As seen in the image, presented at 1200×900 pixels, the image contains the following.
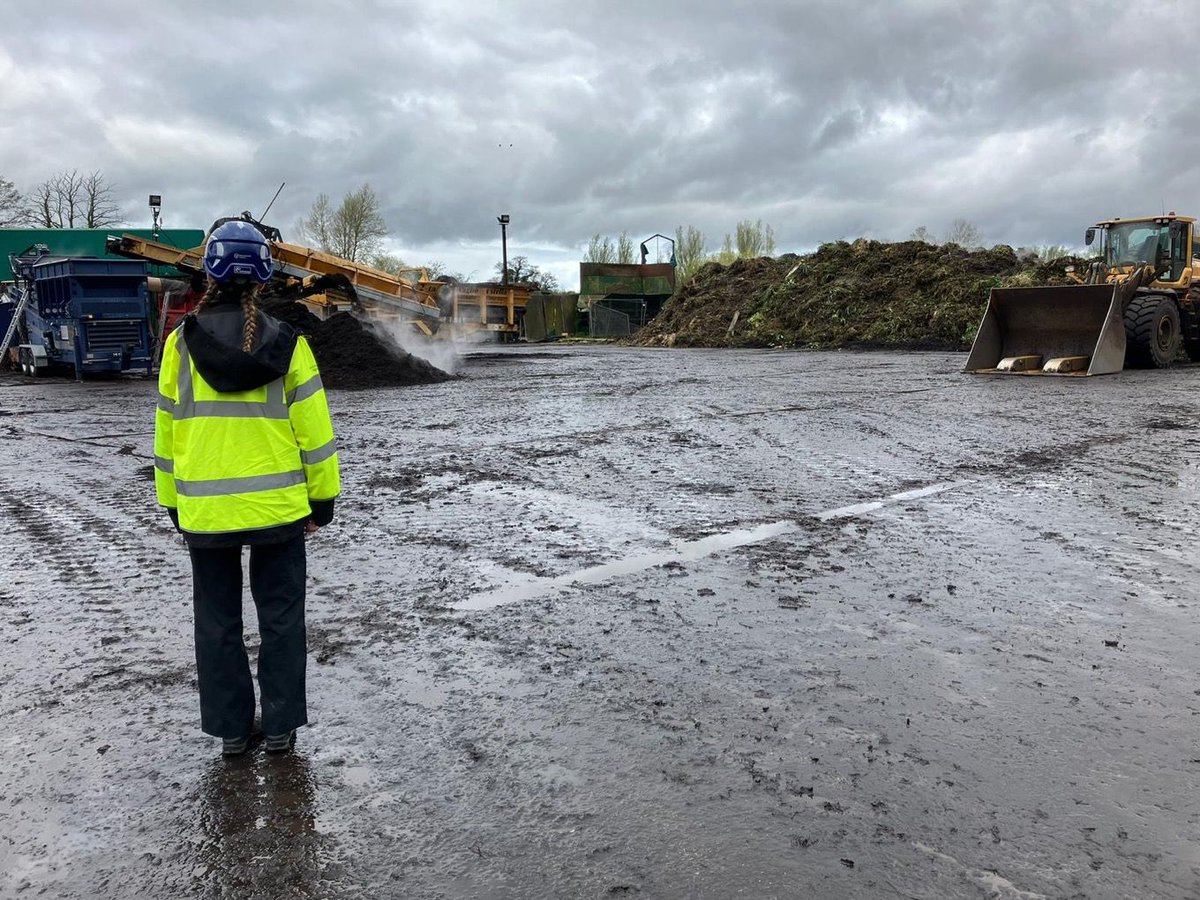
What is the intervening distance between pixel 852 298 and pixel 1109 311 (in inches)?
707

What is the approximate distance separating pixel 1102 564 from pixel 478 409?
9.18 metres

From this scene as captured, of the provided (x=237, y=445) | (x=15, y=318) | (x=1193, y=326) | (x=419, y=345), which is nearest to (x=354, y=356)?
(x=419, y=345)

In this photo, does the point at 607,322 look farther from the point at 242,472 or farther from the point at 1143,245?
the point at 242,472

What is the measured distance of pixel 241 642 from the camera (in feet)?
10.5

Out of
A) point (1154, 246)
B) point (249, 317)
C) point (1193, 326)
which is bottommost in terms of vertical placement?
point (249, 317)

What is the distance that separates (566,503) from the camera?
6859 millimetres

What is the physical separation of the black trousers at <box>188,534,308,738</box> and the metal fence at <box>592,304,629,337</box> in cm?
4562

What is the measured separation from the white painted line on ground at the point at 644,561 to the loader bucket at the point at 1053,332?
463 inches

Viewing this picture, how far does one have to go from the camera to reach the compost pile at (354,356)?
17.1 meters

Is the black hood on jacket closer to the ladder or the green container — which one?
the ladder

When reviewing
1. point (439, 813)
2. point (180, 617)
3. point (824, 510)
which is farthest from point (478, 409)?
point (439, 813)

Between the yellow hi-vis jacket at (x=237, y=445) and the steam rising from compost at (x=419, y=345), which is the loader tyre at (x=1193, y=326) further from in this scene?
the yellow hi-vis jacket at (x=237, y=445)

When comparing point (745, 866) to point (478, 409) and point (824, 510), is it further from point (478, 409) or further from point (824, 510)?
point (478, 409)

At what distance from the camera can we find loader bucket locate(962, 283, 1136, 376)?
54.1 ft
